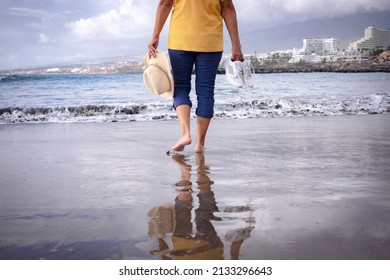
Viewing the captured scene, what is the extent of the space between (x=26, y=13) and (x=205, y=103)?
80.0 feet

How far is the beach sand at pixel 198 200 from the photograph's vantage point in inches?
48.6

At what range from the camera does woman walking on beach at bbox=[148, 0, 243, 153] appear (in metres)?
3.00

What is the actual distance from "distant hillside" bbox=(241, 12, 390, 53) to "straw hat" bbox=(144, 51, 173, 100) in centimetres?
2086

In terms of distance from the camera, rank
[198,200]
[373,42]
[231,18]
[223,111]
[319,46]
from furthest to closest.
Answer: [319,46] < [373,42] < [223,111] < [231,18] < [198,200]

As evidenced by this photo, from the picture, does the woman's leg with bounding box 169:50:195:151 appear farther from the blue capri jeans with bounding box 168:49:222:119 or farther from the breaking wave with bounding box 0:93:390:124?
the breaking wave with bounding box 0:93:390:124

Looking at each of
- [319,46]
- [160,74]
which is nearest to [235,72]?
[160,74]

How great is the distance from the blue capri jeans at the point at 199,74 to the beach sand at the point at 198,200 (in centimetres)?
35

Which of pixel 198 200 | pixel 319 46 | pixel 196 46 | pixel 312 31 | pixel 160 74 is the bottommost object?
pixel 198 200

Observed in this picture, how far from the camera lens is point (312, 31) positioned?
106ft

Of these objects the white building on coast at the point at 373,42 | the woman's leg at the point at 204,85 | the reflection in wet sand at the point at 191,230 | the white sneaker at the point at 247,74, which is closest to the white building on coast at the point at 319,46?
the white building on coast at the point at 373,42

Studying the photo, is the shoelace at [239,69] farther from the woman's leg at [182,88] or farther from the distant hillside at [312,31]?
the distant hillside at [312,31]

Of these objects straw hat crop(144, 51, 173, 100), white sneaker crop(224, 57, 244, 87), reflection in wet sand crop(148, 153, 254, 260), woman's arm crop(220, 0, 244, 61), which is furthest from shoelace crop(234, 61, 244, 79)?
reflection in wet sand crop(148, 153, 254, 260)

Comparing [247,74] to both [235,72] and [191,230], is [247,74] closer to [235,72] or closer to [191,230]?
[235,72]

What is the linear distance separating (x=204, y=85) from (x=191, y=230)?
6.09ft
